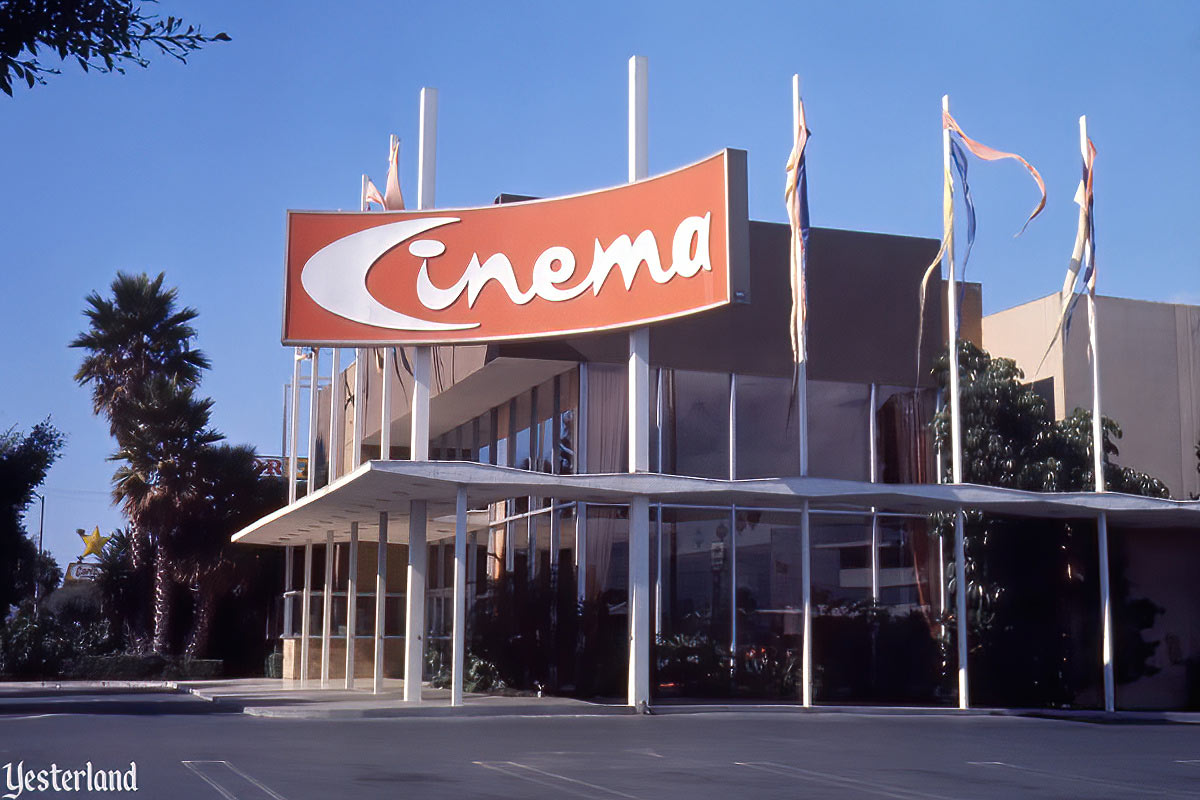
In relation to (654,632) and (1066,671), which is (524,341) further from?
(1066,671)

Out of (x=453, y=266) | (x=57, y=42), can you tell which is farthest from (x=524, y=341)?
(x=57, y=42)

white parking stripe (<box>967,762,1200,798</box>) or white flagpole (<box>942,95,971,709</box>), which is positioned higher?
white flagpole (<box>942,95,971,709</box>)

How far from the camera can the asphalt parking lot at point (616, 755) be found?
Answer: 11.4 m

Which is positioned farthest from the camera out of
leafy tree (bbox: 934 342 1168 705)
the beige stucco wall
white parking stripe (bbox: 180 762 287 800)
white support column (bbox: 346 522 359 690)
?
white support column (bbox: 346 522 359 690)

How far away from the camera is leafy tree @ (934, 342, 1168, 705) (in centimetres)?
2486

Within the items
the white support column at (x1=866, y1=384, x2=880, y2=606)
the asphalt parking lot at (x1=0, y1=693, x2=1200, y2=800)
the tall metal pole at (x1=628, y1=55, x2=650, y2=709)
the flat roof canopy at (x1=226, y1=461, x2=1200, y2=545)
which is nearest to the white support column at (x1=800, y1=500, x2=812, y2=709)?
the flat roof canopy at (x1=226, y1=461, x2=1200, y2=545)

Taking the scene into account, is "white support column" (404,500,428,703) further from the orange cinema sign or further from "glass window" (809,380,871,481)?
"glass window" (809,380,871,481)

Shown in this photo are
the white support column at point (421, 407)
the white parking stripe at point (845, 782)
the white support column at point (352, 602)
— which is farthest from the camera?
the white support column at point (352, 602)

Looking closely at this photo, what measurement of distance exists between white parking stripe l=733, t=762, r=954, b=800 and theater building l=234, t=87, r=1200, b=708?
7.94 meters

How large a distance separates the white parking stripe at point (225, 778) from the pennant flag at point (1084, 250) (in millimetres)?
17251

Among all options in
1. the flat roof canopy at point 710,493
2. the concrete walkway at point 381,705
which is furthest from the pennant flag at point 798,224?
the concrete walkway at point 381,705

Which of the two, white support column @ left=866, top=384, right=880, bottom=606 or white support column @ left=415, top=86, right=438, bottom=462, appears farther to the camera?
white support column @ left=866, top=384, right=880, bottom=606

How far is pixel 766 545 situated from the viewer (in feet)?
84.3

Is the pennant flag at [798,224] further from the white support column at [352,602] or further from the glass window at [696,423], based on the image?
the white support column at [352,602]
